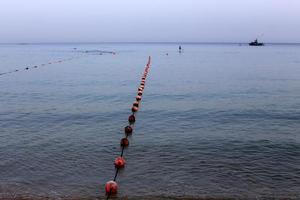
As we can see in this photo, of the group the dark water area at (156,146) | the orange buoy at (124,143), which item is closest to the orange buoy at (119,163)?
the dark water area at (156,146)

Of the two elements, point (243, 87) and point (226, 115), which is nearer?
point (226, 115)

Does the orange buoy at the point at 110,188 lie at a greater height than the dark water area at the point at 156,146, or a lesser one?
greater

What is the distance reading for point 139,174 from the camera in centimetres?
1521

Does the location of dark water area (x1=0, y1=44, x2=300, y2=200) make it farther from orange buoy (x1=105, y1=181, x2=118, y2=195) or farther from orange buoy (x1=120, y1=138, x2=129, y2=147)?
orange buoy (x1=105, y1=181, x2=118, y2=195)

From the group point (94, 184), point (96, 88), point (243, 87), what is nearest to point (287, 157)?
point (94, 184)

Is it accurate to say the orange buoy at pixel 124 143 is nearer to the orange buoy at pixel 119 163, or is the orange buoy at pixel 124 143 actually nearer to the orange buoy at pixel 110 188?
the orange buoy at pixel 119 163

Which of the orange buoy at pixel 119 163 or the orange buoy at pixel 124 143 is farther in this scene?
the orange buoy at pixel 124 143

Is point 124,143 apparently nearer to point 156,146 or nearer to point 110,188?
point 156,146

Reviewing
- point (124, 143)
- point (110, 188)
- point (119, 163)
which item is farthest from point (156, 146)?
point (110, 188)

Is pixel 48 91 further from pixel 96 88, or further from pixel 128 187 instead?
pixel 128 187

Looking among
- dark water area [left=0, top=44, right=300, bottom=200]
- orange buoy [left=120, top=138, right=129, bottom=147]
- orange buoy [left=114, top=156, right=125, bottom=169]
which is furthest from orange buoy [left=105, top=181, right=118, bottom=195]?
orange buoy [left=120, top=138, right=129, bottom=147]

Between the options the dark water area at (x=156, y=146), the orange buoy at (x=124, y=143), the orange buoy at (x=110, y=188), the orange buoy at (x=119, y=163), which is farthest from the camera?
the orange buoy at (x=124, y=143)

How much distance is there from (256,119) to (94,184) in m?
15.4

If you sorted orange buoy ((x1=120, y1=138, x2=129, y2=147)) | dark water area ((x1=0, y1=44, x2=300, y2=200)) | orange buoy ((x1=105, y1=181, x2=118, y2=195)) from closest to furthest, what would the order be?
orange buoy ((x1=105, y1=181, x2=118, y2=195)), dark water area ((x1=0, y1=44, x2=300, y2=200)), orange buoy ((x1=120, y1=138, x2=129, y2=147))
